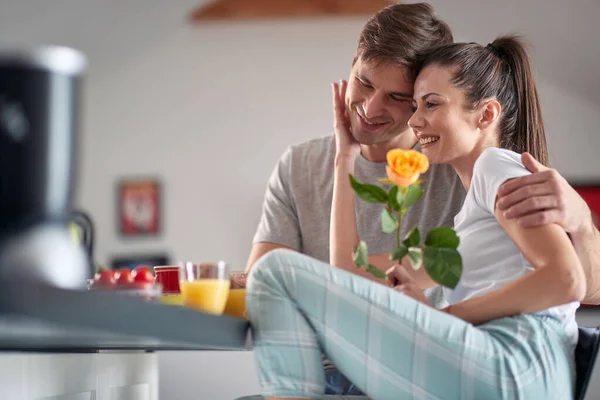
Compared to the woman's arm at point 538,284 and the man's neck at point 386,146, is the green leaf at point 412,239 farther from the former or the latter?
the man's neck at point 386,146

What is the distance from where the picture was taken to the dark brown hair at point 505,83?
1820 mm

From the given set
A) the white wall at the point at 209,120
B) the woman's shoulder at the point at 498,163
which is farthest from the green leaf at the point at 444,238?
the white wall at the point at 209,120

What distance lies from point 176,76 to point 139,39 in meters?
0.32

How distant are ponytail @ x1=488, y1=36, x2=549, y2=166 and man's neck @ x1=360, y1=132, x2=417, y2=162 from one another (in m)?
0.40

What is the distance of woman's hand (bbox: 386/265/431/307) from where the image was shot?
1385 mm

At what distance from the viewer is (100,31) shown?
17.7 ft

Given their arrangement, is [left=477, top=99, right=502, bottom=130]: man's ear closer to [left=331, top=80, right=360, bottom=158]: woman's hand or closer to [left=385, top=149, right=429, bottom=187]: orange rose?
[left=331, top=80, right=360, bottom=158]: woman's hand

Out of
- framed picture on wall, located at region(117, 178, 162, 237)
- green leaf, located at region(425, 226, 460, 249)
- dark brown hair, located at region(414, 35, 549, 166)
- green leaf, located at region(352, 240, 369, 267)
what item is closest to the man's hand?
green leaf, located at region(425, 226, 460, 249)

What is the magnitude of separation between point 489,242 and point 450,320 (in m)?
0.28

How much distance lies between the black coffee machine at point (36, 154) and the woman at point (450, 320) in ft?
1.58

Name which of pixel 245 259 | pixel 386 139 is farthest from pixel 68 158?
pixel 245 259

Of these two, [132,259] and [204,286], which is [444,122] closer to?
[204,286]

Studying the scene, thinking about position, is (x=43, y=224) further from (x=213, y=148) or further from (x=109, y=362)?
(x=213, y=148)

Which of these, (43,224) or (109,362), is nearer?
(43,224)
